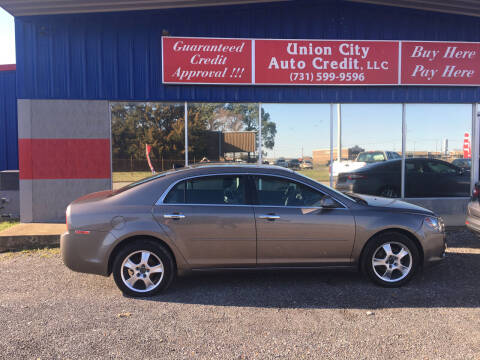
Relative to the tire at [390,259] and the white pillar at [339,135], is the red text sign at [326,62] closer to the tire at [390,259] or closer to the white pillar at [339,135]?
the white pillar at [339,135]

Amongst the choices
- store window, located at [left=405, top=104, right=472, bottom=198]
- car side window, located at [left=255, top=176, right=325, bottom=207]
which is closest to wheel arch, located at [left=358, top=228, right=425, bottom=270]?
car side window, located at [left=255, top=176, right=325, bottom=207]

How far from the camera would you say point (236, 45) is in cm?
838

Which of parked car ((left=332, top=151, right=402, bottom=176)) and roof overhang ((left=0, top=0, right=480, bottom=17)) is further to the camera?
parked car ((left=332, top=151, right=402, bottom=176))

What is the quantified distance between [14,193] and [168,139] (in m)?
4.96

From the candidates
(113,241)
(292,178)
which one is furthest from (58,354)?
(292,178)

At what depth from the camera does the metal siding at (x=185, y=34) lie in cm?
806

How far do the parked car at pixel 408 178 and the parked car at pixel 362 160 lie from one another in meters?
0.09

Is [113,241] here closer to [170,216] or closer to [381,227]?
[170,216]

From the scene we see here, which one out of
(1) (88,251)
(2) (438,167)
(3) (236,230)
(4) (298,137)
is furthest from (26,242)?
(2) (438,167)

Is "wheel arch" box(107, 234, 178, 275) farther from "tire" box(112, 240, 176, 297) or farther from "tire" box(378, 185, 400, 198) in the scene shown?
"tire" box(378, 185, 400, 198)

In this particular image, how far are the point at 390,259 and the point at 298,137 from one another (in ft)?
15.7

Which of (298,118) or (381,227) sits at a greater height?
(298,118)

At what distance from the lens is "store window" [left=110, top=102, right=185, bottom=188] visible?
840cm

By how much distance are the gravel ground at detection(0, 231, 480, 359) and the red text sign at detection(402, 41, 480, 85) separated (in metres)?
5.13
